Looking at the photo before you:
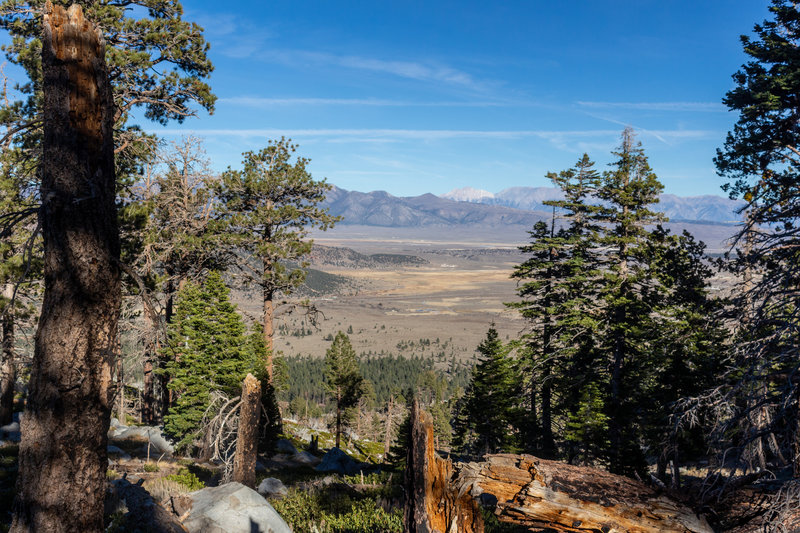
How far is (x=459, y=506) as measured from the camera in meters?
5.33

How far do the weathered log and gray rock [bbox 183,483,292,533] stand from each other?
4515 mm

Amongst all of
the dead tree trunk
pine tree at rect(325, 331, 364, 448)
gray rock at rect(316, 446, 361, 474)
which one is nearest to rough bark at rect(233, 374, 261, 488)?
the dead tree trunk

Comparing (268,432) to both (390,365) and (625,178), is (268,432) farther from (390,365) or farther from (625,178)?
(390,365)

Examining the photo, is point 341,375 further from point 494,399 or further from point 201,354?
point 201,354

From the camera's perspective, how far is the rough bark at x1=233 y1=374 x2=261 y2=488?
41.4 feet

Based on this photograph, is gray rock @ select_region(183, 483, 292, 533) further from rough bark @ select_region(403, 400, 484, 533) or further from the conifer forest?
rough bark @ select_region(403, 400, 484, 533)

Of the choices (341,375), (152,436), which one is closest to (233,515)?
(152,436)

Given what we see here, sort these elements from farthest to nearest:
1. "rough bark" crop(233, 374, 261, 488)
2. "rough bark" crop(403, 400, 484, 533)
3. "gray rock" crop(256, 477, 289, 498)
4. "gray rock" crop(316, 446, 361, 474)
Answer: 1. "gray rock" crop(316, 446, 361, 474)
2. "gray rock" crop(256, 477, 289, 498)
3. "rough bark" crop(233, 374, 261, 488)
4. "rough bark" crop(403, 400, 484, 533)

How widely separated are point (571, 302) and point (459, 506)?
15.4 m

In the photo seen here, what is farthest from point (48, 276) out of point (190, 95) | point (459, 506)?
point (190, 95)

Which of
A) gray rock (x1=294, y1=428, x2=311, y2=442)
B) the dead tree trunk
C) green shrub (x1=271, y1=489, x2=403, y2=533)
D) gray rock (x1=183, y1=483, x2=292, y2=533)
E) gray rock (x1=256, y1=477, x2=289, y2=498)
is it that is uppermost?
the dead tree trunk

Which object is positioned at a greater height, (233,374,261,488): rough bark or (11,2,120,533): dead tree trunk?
(11,2,120,533): dead tree trunk

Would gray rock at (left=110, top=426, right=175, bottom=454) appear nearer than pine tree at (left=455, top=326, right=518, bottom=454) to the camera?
Yes

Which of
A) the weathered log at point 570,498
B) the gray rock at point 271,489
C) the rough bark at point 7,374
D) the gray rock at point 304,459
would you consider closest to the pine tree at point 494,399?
the gray rock at point 304,459
